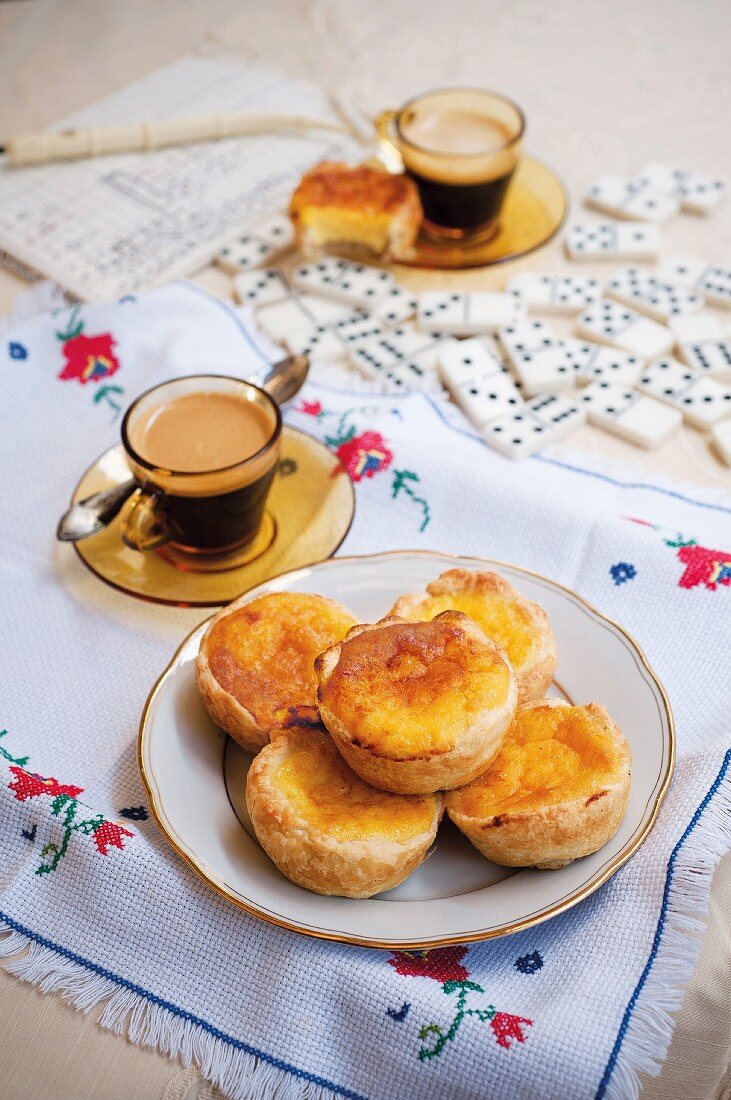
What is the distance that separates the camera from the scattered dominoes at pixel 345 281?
74.5 inches

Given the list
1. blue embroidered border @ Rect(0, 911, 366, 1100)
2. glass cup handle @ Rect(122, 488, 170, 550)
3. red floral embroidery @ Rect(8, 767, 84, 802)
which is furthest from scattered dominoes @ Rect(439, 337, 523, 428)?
blue embroidered border @ Rect(0, 911, 366, 1100)

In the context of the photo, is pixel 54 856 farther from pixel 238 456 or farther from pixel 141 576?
pixel 238 456

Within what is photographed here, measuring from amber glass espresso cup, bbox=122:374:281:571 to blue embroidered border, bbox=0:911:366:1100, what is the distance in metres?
0.49

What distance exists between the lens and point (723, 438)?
1.61 metres

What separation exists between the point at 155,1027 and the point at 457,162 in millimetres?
1536

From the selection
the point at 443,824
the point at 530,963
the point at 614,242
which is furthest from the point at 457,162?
the point at 530,963

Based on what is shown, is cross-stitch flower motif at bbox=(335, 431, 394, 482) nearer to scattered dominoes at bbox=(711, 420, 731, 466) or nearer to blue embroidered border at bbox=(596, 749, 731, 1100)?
scattered dominoes at bbox=(711, 420, 731, 466)

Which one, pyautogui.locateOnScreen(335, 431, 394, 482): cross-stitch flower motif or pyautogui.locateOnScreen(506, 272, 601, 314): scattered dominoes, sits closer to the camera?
pyautogui.locateOnScreen(335, 431, 394, 482): cross-stitch flower motif

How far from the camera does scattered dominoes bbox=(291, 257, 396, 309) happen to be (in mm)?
1894

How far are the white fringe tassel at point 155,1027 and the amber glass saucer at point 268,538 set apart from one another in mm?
455

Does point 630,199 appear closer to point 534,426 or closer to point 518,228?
point 518,228

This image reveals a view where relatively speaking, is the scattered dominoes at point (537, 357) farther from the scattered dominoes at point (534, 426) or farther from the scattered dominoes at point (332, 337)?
the scattered dominoes at point (332, 337)

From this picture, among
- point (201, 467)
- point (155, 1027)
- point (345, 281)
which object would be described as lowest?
point (155, 1027)

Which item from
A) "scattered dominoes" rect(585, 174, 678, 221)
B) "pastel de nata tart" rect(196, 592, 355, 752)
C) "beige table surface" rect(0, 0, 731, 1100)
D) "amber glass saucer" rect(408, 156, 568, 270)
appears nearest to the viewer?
"pastel de nata tart" rect(196, 592, 355, 752)
